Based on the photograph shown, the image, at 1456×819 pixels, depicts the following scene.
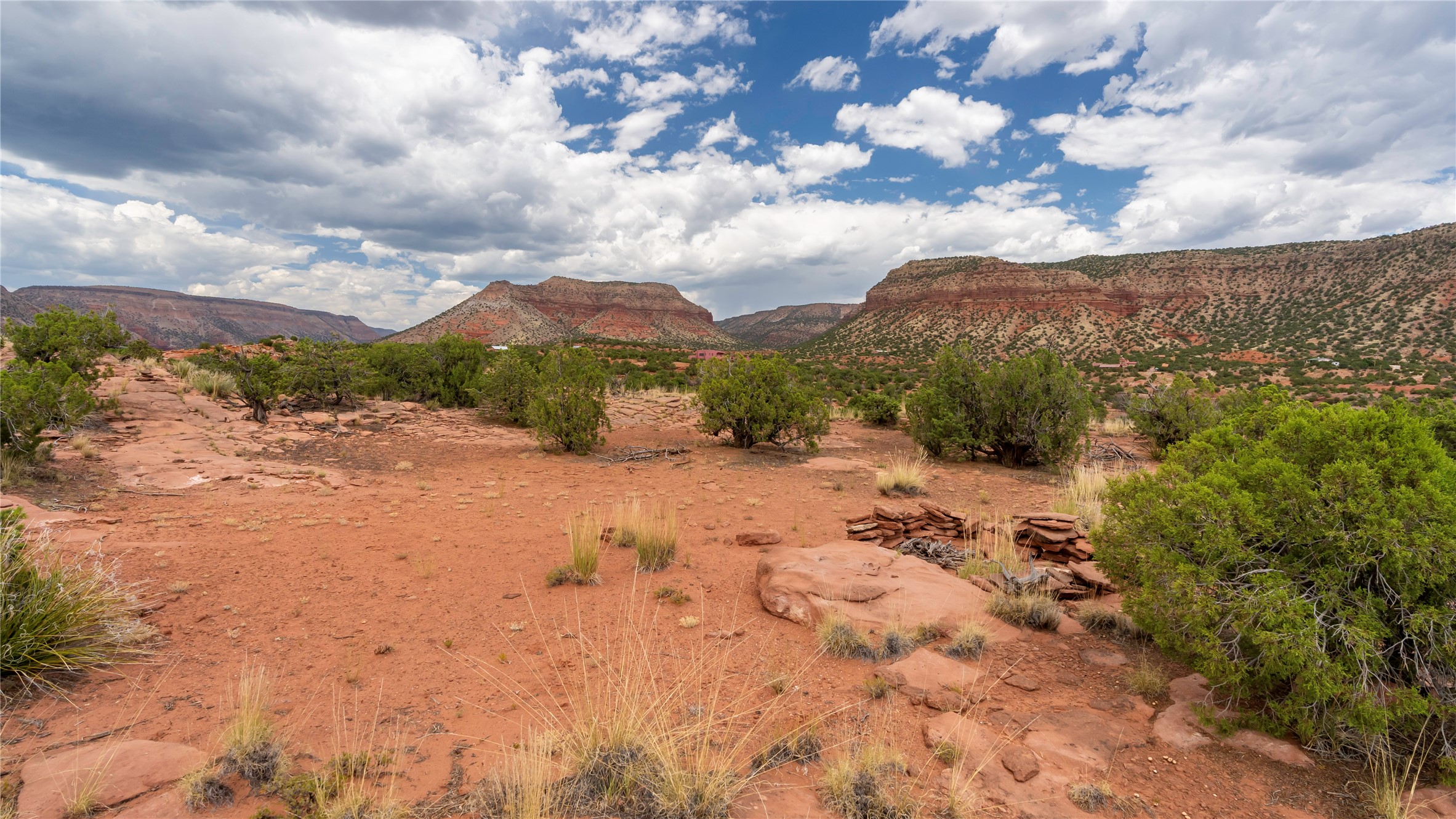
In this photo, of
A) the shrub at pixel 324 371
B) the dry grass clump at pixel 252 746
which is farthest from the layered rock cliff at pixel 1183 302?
the dry grass clump at pixel 252 746

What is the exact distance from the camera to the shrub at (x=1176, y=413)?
13969mm

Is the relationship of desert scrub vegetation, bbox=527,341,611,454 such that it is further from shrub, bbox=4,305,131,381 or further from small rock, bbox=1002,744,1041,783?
small rock, bbox=1002,744,1041,783

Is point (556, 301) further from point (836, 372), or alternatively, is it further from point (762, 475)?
point (762, 475)

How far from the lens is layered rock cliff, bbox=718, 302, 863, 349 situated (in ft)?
401

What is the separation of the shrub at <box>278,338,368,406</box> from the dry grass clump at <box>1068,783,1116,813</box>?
60.5ft

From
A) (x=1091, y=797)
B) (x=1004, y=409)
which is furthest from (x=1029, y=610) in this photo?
Answer: (x=1004, y=409)

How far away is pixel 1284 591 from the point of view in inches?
123

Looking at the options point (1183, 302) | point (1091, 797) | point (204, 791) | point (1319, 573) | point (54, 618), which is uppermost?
point (1183, 302)

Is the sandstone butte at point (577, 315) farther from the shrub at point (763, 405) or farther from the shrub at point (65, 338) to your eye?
the shrub at point (763, 405)

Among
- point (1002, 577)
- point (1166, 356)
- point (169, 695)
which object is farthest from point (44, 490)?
point (1166, 356)

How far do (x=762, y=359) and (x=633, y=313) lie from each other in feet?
334

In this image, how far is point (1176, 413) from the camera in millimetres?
14195

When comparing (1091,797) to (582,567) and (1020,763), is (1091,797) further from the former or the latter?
(582,567)

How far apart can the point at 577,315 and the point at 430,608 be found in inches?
4340
